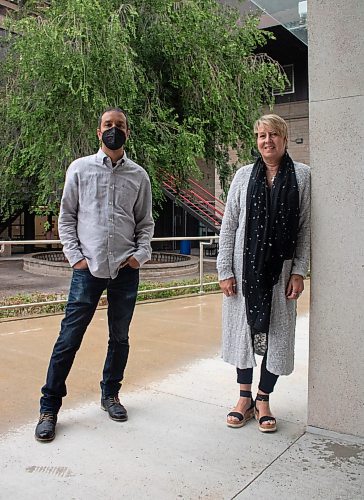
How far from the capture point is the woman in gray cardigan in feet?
9.51

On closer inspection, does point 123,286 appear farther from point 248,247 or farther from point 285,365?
point 285,365

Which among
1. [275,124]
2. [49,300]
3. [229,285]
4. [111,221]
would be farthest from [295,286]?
[49,300]

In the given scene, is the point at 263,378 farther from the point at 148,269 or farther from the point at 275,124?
the point at 148,269

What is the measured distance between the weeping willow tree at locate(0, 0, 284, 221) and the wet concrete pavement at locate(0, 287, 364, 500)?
7.24m

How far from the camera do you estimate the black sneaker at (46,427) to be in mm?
2875

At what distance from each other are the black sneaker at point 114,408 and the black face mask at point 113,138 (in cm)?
155

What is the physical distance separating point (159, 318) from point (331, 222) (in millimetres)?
3815

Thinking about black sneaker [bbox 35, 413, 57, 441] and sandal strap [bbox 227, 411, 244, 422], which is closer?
black sneaker [bbox 35, 413, 57, 441]

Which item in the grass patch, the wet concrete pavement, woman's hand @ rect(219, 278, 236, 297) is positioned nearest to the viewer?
the wet concrete pavement

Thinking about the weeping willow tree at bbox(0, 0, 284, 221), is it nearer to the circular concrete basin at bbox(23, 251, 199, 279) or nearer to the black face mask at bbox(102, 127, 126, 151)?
the circular concrete basin at bbox(23, 251, 199, 279)

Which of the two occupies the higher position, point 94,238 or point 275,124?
point 275,124

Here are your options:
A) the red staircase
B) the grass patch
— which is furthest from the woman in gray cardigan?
the red staircase

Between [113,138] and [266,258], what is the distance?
1.11 metres

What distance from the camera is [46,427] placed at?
2.92 meters
